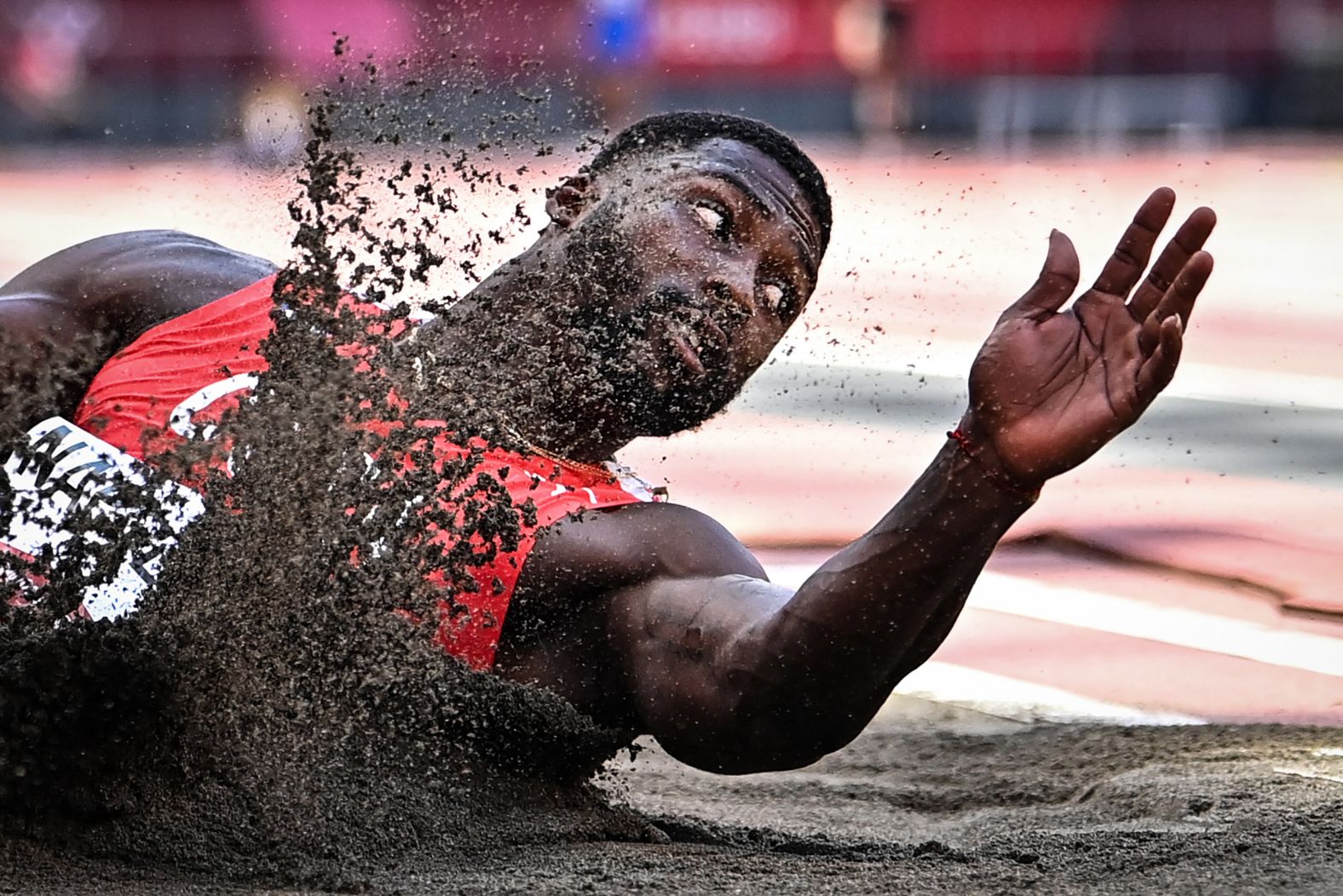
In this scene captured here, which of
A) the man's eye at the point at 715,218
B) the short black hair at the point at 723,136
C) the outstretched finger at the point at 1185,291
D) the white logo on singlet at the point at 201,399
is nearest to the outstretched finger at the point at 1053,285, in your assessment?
the outstretched finger at the point at 1185,291

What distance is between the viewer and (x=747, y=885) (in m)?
2.65

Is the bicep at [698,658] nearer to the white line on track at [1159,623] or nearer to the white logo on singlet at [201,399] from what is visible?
the white logo on singlet at [201,399]

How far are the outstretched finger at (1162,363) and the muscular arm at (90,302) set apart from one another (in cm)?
180

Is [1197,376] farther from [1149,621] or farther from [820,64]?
[820,64]

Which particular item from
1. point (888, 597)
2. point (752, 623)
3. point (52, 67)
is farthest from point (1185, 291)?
point (52, 67)

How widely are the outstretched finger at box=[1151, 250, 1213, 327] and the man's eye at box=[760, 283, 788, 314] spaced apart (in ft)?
2.90

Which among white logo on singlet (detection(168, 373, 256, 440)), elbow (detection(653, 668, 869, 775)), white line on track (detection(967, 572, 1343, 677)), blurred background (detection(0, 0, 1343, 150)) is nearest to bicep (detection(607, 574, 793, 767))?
elbow (detection(653, 668, 869, 775))

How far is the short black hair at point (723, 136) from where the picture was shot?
3316mm

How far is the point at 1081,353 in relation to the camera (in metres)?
2.40

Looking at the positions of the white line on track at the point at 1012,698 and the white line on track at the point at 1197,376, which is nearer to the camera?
the white line on track at the point at 1012,698

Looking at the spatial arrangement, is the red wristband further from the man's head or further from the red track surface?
the red track surface

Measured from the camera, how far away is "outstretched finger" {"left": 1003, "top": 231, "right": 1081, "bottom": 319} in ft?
8.00

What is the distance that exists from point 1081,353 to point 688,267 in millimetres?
856

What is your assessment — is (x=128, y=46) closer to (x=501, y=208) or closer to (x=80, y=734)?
(x=501, y=208)
